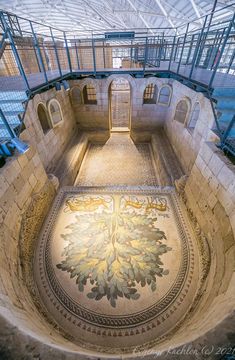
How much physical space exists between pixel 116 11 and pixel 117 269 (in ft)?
72.5

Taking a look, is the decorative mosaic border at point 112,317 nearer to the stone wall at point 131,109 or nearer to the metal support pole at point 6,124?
the metal support pole at point 6,124

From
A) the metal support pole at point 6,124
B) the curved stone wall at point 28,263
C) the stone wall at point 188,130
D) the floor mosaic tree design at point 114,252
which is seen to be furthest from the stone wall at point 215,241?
the metal support pole at point 6,124

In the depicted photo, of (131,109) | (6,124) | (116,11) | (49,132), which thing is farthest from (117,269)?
(116,11)

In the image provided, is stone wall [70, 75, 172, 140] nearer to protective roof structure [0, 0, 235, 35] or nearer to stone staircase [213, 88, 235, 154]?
protective roof structure [0, 0, 235, 35]

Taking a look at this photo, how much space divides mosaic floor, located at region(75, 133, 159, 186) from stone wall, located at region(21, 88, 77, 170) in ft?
4.28

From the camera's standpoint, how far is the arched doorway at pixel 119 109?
416 inches

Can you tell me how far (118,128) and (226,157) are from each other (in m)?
7.92

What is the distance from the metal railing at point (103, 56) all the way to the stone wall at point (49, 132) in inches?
23.4

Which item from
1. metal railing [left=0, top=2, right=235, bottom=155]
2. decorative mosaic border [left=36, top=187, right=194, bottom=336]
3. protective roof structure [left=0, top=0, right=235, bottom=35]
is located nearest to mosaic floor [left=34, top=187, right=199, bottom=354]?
decorative mosaic border [left=36, top=187, right=194, bottom=336]

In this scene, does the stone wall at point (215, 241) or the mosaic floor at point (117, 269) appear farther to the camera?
the mosaic floor at point (117, 269)

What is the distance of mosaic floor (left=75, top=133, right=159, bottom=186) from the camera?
7.01m

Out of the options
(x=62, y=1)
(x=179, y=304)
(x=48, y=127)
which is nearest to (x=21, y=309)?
(x=179, y=304)

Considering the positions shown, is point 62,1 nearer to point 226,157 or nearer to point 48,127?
point 48,127

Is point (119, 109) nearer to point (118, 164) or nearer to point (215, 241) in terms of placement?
point (118, 164)
